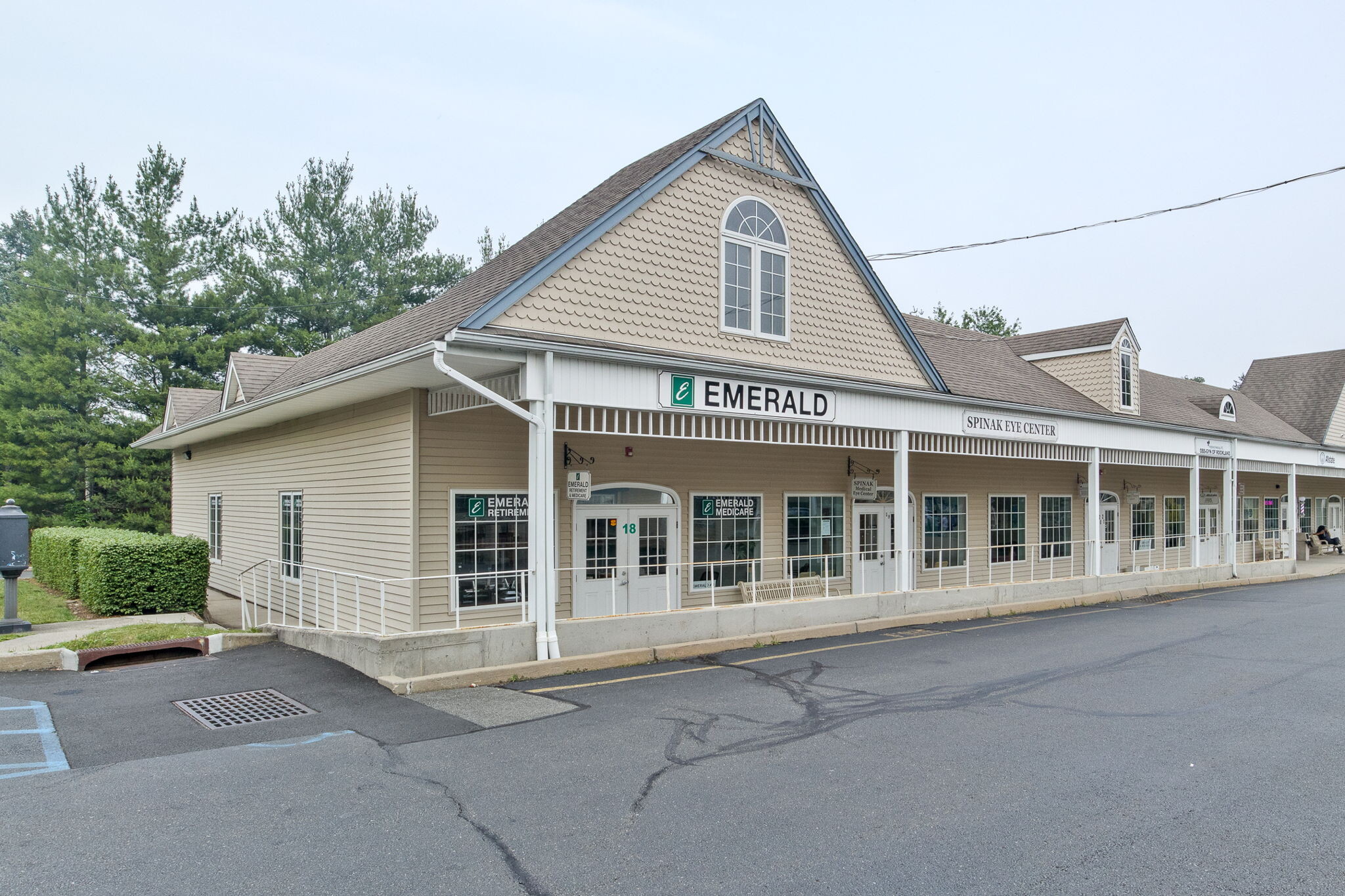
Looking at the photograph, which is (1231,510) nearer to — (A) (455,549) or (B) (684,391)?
(B) (684,391)

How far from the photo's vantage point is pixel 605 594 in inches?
522

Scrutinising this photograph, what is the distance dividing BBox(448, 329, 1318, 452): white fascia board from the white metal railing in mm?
2658

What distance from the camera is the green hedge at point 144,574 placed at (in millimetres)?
14289

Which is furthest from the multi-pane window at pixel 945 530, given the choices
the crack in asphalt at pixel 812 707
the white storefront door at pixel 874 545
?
the crack in asphalt at pixel 812 707

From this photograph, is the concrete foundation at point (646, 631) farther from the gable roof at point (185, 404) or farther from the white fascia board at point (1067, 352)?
the gable roof at point (185, 404)

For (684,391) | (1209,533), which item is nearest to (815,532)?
(684,391)

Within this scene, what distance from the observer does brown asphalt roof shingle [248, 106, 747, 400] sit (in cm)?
1091

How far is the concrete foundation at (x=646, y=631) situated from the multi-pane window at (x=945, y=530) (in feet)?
7.52

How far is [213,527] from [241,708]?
559 inches

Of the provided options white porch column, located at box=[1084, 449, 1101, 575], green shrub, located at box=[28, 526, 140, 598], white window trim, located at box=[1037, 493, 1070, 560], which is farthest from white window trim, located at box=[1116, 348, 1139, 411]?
green shrub, located at box=[28, 526, 140, 598]

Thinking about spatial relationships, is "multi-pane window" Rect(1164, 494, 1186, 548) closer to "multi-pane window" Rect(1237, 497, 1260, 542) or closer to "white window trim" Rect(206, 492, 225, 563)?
"multi-pane window" Rect(1237, 497, 1260, 542)

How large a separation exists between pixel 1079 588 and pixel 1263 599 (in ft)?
13.8

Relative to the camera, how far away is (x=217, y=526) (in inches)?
813

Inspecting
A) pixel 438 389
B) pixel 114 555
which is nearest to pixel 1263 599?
pixel 438 389
